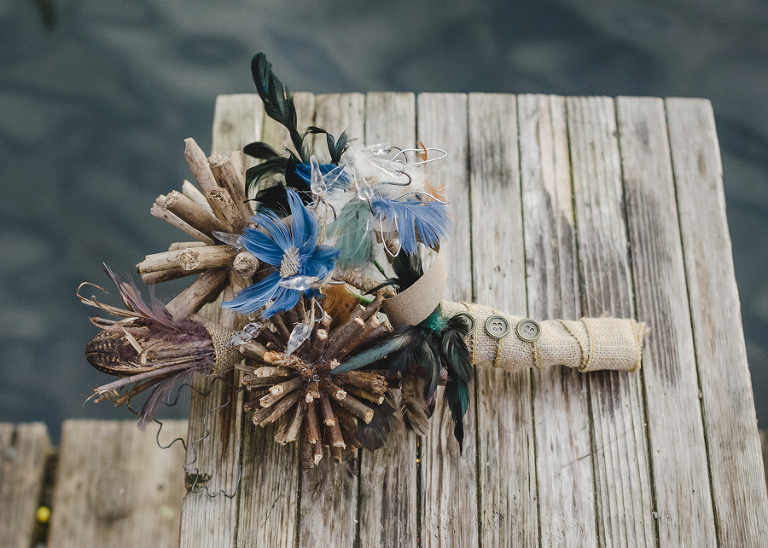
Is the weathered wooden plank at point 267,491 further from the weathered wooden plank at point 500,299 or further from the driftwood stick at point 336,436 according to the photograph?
the weathered wooden plank at point 500,299

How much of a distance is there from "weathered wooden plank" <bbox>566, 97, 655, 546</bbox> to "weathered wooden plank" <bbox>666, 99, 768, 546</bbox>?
20 centimetres

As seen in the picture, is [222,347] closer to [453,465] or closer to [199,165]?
[199,165]

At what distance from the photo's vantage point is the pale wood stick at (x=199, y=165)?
1.36 metres

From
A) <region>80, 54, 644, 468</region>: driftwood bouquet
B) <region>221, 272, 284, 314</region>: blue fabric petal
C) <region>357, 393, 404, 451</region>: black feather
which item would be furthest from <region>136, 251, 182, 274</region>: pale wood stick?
<region>357, 393, 404, 451</region>: black feather

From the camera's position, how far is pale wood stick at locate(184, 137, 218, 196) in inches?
53.6

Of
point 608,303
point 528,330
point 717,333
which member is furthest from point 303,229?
point 717,333

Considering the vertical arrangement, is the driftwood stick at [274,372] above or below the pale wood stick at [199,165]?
below

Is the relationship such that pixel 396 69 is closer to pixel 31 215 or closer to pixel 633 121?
pixel 633 121

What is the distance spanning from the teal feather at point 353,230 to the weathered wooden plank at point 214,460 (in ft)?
1.35

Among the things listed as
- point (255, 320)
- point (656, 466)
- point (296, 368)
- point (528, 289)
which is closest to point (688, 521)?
point (656, 466)

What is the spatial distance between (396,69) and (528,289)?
1.48 metres

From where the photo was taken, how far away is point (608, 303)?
66.6 inches

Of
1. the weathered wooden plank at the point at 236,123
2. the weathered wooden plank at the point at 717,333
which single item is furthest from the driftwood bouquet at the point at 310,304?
the weathered wooden plank at the point at 717,333

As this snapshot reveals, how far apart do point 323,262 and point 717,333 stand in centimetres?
127
